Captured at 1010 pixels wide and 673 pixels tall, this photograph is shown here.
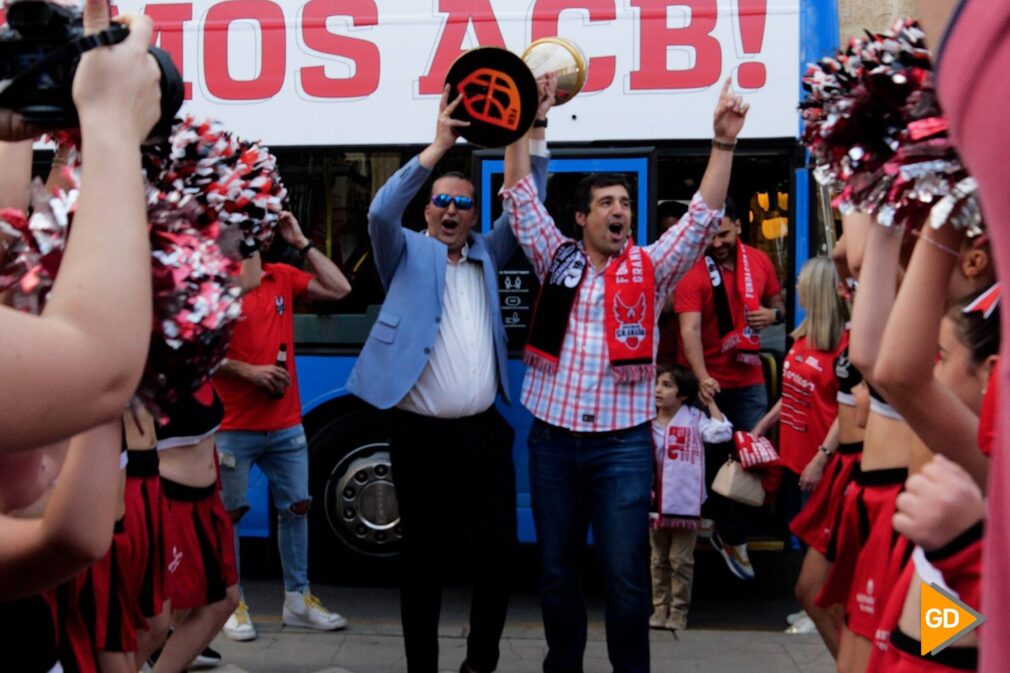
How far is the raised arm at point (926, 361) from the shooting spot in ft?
5.76

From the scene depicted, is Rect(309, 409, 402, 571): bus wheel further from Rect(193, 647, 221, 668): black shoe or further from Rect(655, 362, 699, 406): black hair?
Rect(655, 362, 699, 406): black hair

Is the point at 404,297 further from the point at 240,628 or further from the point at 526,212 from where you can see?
the point at 240,628

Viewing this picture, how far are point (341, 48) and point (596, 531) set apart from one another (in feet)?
10.7

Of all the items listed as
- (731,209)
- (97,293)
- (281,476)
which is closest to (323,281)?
(281,476)

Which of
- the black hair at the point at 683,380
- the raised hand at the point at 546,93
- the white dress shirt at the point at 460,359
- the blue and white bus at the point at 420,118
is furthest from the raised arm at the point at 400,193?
the black hair at the point at 683,380

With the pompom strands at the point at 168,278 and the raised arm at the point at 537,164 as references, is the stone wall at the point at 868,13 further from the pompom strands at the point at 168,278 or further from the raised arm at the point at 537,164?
the pompom strands at the point at 168,278

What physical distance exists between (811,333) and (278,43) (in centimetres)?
338

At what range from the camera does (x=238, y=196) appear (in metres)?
2.01

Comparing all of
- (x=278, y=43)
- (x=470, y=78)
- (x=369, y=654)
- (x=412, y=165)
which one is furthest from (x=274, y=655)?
(x=278, y=43)

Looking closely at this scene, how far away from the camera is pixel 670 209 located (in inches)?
244

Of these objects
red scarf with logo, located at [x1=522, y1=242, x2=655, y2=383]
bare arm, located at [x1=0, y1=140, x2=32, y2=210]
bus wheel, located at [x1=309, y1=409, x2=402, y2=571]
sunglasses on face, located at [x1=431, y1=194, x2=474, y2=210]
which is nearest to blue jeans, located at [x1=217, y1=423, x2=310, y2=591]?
bus wheel, located at [x1=309, y1=409, x2=402, y2=571]

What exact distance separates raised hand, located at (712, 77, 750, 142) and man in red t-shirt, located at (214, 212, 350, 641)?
1943mm

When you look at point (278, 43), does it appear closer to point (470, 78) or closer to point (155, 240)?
point (470, 78)

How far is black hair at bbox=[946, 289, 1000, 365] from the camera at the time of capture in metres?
2.28
